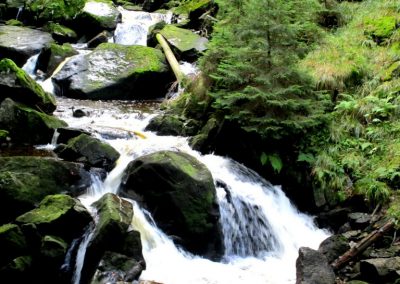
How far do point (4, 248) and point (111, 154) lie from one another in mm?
2933

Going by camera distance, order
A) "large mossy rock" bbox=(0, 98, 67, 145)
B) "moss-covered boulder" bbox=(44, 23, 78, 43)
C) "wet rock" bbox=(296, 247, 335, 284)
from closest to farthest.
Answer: "wet rock" bbox=(296, 247, 335, 284)
"large mossy rock" bbox=(0, 98, 67, 145)
"moss-covered boulder" bbox=(44, 23, 78, 43)

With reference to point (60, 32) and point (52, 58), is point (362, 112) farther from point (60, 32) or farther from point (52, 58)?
point (60, 32)

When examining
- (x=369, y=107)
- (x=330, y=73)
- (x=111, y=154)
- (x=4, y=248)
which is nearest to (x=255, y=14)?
(x=330, y=73)

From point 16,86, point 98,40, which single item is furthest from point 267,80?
point 98,40

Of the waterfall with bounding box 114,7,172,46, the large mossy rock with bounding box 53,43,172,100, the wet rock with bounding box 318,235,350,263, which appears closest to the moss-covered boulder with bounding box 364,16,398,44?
the large mossy rock with bounding box 53,43,172,100

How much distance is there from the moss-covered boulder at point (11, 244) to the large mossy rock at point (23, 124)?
11.5ft

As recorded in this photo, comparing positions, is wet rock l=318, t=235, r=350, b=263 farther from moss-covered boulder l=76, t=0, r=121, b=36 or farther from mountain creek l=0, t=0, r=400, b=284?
moss-covered boulder l=76, t=0, r=121, b=36

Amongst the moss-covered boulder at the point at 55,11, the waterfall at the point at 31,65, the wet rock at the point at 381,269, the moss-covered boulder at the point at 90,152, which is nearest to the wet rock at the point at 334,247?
the wet rock at the point at 381,269

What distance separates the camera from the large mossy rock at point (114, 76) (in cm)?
1278

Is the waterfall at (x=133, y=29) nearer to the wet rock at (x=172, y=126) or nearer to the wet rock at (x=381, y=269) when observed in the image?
the wet rock at (x=172, y=126)

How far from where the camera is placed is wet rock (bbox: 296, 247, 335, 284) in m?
5.71

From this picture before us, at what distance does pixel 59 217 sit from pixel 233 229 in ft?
9.70

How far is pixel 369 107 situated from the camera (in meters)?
8.84

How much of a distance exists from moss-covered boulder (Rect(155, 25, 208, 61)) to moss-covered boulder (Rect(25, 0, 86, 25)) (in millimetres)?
5083
